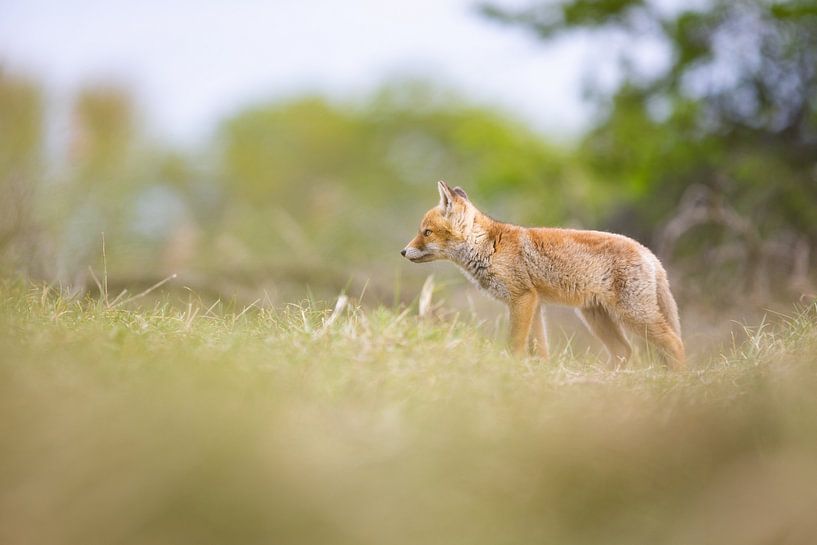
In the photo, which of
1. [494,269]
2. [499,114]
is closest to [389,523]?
[494,269]

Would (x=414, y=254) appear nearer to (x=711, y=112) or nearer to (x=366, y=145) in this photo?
(x=711, y=112)

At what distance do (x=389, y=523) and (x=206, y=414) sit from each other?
79cm

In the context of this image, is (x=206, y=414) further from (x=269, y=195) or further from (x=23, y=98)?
(x=269, y=195)

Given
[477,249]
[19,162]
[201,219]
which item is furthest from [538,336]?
[201,219]

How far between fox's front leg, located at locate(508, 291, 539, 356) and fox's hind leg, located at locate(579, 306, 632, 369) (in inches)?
18.4

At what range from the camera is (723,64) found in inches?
582

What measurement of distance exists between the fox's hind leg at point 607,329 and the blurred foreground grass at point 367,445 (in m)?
2.06

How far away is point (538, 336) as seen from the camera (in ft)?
22.4

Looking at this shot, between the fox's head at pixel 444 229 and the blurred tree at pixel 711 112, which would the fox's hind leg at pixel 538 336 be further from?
the blurred tree at pixel 711 112

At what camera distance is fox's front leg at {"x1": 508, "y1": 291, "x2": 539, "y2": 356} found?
6586mm

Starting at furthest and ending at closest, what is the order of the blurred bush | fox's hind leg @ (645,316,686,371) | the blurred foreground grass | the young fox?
the blurred bush, the young fox, fox's hind leg @ (645,316,686,371), the blurred foreground grass

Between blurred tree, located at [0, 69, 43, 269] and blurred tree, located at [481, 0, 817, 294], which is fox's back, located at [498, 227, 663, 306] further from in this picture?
blurred tree, located at [481, 0, 817, 294]

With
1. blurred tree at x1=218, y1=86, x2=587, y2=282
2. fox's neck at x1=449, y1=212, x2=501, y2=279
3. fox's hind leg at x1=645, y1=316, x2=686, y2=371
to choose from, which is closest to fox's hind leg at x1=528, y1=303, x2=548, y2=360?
fox's neck at x1=449, y1=212, x2=501, y2=279

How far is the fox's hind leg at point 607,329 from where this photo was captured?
6969 millimetres
